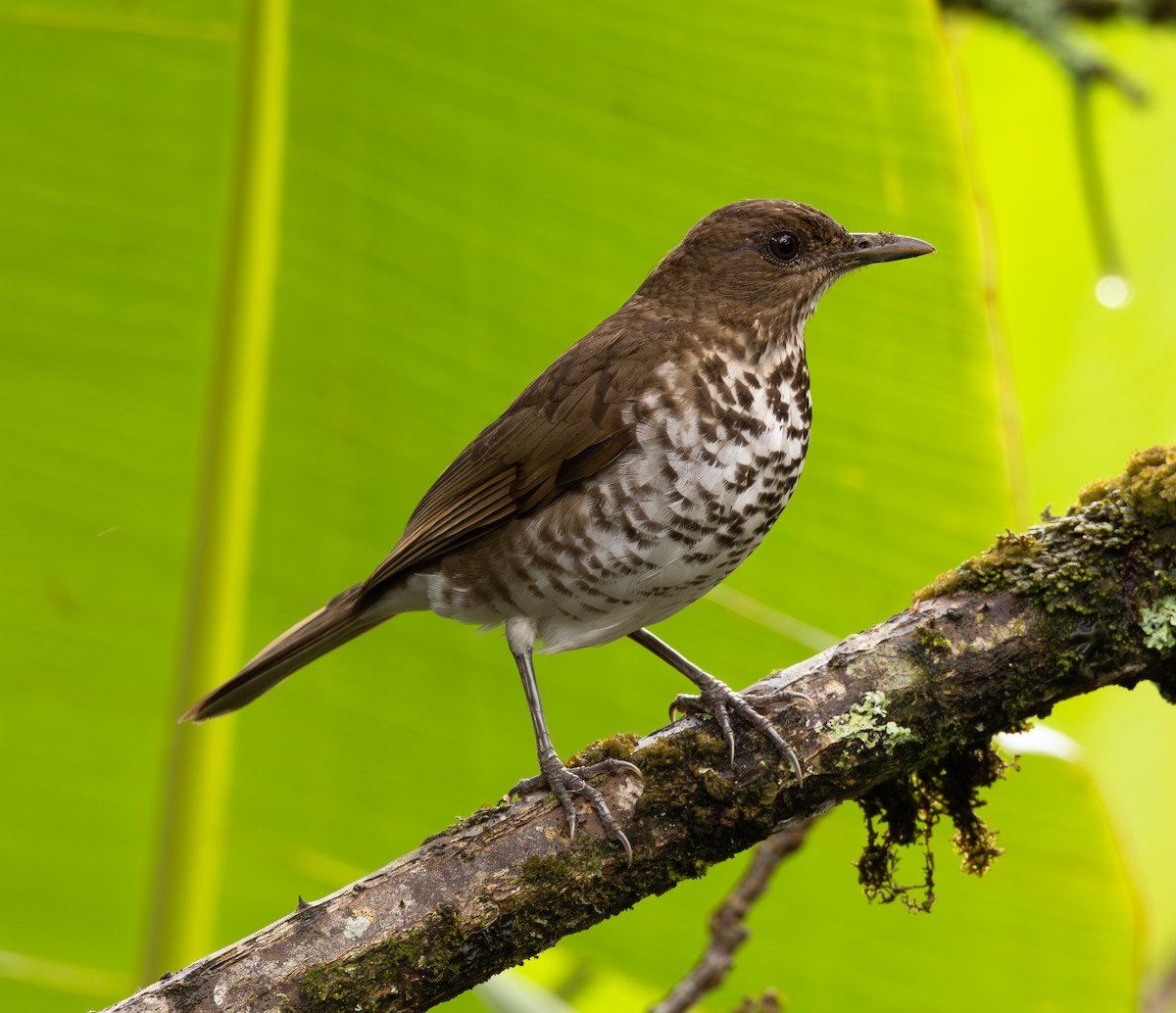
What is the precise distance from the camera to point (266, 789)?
345 centimetres

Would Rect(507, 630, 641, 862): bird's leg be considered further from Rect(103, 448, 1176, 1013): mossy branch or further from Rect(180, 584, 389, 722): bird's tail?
Rect(180, 584, 389, 722): bird's tail

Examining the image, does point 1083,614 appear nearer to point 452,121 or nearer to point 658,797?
point 658,797

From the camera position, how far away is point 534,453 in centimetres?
337

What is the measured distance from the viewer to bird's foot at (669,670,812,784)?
2797 millimetres

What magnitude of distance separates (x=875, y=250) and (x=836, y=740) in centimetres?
128

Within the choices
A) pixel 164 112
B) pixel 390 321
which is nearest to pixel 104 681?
pixel 390 321

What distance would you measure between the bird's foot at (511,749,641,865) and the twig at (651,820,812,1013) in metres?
0.36

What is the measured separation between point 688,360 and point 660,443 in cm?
23

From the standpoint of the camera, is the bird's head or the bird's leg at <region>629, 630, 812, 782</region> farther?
the bird's head

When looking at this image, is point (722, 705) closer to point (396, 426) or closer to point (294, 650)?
point (294, 650)

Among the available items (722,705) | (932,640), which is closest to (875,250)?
(932,640)

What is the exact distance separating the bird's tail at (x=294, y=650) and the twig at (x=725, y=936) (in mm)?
1114

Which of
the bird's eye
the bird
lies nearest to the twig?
the bird

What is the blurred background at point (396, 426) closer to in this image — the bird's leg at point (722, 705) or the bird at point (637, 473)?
the bird at point (637, 473)
